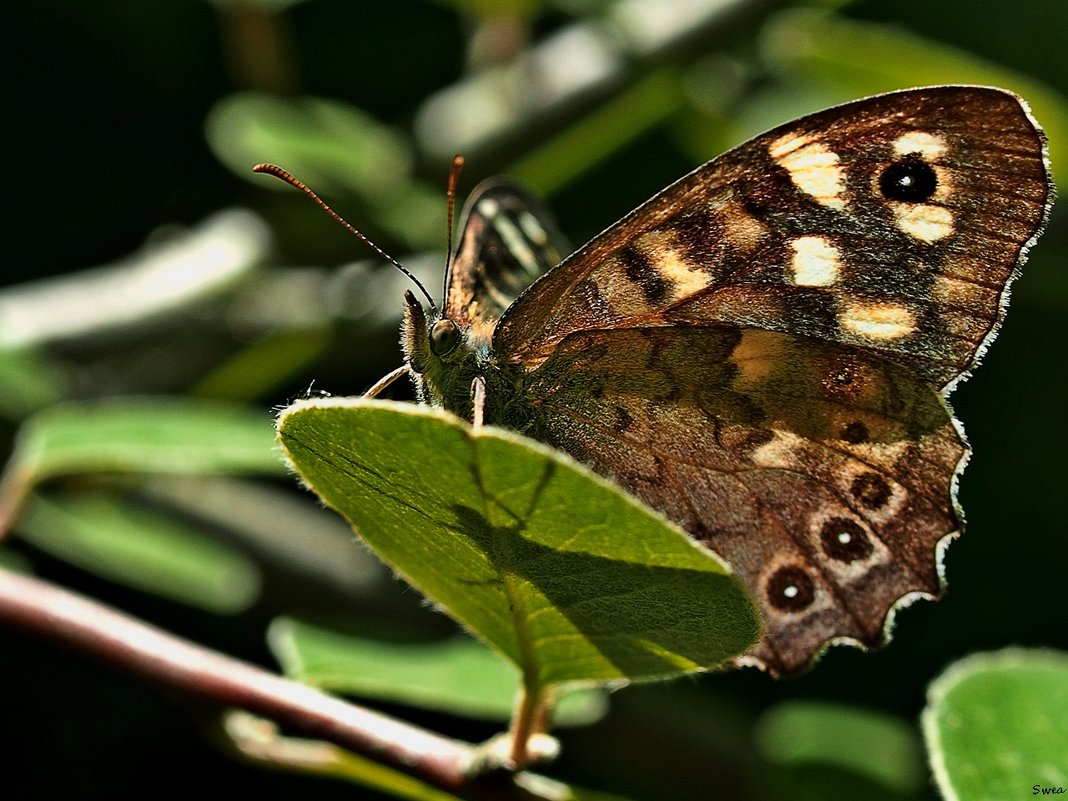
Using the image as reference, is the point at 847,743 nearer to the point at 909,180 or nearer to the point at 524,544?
the point at 909,180

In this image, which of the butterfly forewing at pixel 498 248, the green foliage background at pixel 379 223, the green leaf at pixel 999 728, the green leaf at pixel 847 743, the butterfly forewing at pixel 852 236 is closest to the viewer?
the green leaf at pixel 999 728

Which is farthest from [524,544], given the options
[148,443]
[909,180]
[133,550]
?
[133,550]

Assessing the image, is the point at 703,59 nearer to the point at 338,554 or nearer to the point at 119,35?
the point at 338,554

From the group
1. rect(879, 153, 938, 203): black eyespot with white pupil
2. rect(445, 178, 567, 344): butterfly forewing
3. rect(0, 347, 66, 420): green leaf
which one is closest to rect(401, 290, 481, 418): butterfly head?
rect(445, 178, 567, 344): butterfly forewing

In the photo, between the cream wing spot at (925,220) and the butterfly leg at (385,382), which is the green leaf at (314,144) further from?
the cream wing spot at (925,220)

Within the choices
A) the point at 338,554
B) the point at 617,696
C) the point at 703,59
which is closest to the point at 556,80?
the point at 703,59

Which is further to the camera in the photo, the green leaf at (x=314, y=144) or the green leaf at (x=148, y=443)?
the green leaf at (x=314, y=144)

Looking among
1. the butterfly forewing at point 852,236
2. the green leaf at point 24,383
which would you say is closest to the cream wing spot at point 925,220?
the butterfly forewing at point 852,236

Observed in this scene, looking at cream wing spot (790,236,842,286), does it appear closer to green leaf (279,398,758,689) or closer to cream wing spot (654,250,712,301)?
cream wing spot (654,250,712,301)
